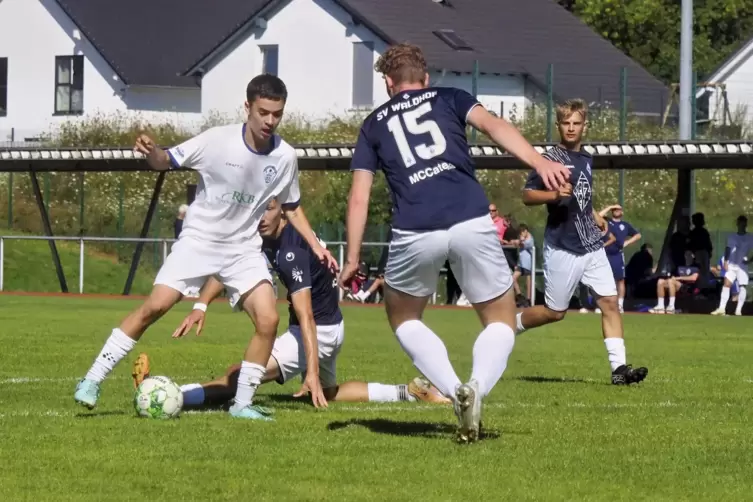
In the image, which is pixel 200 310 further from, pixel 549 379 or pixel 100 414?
pixel 549 379

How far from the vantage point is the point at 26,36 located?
176 ft

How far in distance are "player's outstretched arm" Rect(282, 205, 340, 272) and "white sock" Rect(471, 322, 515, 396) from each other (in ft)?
4.37

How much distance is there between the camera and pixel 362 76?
47000 millimetres

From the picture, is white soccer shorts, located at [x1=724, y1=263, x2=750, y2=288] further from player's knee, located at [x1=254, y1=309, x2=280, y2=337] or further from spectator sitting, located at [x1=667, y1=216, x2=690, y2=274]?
player's knee, located at [x1=254, y1=309, x2=280, y2=337]

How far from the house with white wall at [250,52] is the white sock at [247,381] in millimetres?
34413

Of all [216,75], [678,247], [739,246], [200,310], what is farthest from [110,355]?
[216,75]

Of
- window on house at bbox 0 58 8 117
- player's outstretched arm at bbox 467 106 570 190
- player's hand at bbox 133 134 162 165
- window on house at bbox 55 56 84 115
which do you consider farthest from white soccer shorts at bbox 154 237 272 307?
window on house at bbox 0 58 8 117

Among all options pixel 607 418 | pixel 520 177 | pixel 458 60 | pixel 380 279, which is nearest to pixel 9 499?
pixel 607 418

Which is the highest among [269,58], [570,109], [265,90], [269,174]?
[269,58]

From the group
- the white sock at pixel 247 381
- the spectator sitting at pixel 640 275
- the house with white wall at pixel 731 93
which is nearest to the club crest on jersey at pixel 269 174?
the white sock at pixel 247 381

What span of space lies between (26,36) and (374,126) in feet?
157

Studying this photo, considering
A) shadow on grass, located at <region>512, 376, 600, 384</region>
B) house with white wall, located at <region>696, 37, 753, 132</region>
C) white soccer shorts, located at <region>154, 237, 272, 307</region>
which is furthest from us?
house with white wall, located at <region>696, 37, 753, 132</region>

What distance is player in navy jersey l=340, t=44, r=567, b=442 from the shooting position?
777cm

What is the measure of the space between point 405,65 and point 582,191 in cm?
415
